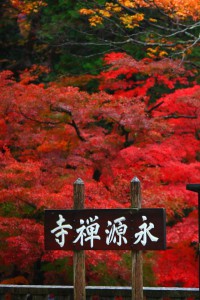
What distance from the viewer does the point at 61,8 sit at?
21047 millimetres

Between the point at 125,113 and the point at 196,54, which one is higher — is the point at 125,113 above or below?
below

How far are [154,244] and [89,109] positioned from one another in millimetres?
6360

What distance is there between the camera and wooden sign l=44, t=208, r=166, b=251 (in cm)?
807

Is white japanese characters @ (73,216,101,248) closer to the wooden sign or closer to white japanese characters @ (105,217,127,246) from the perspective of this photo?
the wooden sign

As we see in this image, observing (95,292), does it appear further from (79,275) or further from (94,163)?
(94,163)

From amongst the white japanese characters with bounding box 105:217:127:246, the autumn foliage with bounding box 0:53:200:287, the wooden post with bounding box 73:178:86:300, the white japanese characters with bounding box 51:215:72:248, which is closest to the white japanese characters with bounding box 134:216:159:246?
the white japanese characters with bounding box 105:217:127:246

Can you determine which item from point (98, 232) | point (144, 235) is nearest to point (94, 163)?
point (98, 232)

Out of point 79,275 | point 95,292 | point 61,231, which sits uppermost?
point 61,231

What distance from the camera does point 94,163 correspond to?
46.4ft

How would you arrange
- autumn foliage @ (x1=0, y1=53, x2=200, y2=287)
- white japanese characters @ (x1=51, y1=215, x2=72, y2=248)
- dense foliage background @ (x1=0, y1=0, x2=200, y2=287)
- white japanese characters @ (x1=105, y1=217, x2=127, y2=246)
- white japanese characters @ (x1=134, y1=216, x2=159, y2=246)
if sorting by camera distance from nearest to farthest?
white japanese characters @ (x1=134, y1=216, x2=159, y2=246) → white japanese characters @ (x1=105, y1=217, x2=127, y2=246) → white japanese characters @ (x1=51, y1=215, x2=72, y2=248) → dense foliage background @ (x1=0, y1=0, x2=200, y2=287) → autumn foliage @ (x1=0, y1=53, x2=200, y2=287)

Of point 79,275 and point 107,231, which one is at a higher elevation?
point 107,231

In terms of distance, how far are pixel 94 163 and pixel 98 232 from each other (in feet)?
19.3

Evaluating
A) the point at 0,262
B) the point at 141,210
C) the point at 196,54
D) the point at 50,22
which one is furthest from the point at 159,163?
the point at 50,22

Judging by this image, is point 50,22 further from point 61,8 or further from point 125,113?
point 125,113
